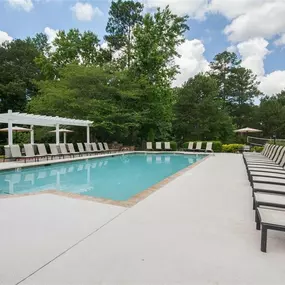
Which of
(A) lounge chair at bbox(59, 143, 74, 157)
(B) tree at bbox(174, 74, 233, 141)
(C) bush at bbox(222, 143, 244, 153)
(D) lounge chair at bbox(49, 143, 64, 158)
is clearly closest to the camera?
(D) lounge chair at bbox(49, 143, 64, 158)

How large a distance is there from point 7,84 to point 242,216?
2715cm

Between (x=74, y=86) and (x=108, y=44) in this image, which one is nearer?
(x=74, y=86)

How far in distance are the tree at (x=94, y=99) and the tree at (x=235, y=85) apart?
48.7 feet

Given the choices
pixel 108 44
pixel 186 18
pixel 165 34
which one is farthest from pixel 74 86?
pixel 186 18

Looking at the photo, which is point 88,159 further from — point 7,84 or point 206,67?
point 206,67

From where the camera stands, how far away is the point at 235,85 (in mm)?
30094

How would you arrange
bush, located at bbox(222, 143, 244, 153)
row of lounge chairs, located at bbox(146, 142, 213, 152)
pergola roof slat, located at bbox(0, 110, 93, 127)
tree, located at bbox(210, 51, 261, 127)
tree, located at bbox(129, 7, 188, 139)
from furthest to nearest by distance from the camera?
1. tree, located at bbox(210, 51, 261, 127)
2. tree, located at bbox(129, 7, 188, 139)
3. bush, located at bbox(222, 143, 244, 153)
4. row of lounge chairs, located at bbox(146, 142, 213, 152)
5. pergola roof slat, located at bbox(0, 110, 93, 127)

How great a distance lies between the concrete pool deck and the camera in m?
2.12

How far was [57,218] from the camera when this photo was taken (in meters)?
3.61

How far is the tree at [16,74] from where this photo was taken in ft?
83.7

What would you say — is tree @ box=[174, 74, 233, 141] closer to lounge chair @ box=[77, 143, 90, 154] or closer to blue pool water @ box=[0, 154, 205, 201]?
lounge chair @ box=[77, 143, 90, 154]

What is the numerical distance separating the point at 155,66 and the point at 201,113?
A: 652 centimetres

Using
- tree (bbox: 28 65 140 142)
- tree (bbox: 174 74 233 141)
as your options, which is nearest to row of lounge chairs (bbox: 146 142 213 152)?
tree (bbox: 28 65 140 142)

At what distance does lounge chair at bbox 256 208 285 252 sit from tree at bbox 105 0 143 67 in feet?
70.8
